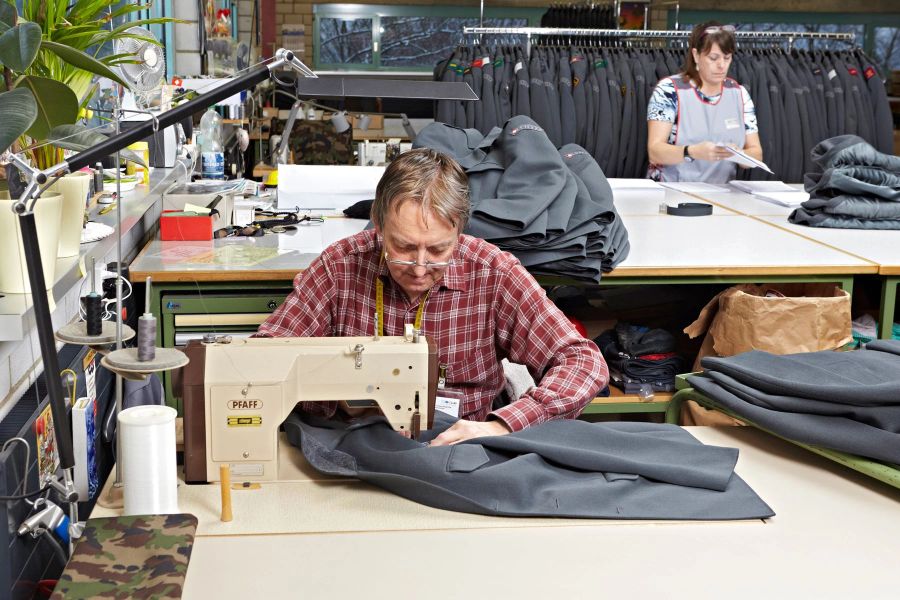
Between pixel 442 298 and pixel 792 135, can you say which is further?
pixel 792 135

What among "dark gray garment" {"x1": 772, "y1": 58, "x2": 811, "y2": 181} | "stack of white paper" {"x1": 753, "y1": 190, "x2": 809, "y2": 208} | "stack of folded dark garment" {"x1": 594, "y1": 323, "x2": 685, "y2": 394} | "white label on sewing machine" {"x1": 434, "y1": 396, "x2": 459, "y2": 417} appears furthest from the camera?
"dark gray garment" {"x1": 772, "y1": 58, "x2": 811, "y2": 181}

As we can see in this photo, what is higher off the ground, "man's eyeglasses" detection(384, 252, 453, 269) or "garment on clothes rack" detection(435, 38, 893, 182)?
"garment on clothes rack" detection(435, 38, 893, 182)

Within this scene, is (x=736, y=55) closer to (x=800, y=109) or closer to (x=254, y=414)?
(x=800, y=109)

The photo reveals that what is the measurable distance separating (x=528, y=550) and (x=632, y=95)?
14.4 ft

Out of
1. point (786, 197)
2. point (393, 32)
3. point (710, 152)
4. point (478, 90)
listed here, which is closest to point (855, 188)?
point (786, 197)

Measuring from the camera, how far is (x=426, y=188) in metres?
A: 1.88

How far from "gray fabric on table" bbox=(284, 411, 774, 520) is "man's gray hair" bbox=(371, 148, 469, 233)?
1.50 ft

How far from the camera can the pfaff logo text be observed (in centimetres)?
150

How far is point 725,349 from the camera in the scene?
282 cm

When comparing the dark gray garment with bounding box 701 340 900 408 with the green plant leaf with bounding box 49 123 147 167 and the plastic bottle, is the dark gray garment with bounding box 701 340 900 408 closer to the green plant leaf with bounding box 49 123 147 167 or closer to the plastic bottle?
the green plant leaf with bounding box 49 123 147 167

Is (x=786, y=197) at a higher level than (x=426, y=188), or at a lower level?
lower

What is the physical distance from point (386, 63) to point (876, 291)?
260 inches

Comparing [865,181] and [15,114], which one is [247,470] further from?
[865,181]

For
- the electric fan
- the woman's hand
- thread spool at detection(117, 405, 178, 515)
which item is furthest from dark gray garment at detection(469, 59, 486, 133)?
thread spool at detection(117, 405, 178, 515)
